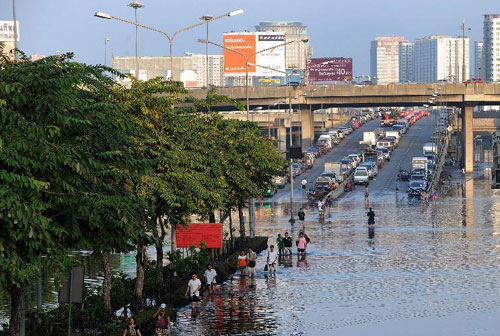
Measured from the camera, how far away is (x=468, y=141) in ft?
428

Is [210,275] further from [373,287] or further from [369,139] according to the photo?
[369,139]

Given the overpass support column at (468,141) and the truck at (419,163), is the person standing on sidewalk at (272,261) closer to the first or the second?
the truck at (419,163)

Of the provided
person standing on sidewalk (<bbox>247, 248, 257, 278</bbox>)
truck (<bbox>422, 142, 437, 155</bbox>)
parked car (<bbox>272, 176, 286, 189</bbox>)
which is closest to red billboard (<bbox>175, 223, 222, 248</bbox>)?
person standing on sidewalk (<bbox>247, 248, 257, 278</bbox>)

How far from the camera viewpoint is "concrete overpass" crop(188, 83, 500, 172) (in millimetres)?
130625

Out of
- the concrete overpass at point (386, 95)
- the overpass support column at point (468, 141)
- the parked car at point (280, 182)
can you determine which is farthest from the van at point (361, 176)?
the overpass support column at point (468, 141)

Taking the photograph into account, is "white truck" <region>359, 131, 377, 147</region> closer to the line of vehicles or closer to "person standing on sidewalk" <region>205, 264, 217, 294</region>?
the line of vehicles

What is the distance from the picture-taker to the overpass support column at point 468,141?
129m

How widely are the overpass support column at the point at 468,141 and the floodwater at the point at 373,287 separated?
56.6 meters

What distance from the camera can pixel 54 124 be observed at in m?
20.6

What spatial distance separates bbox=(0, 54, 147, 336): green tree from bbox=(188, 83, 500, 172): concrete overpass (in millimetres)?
105872

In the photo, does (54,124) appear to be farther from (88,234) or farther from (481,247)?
(481,247)

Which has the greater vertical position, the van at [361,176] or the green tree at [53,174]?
the green tree at [53,174]

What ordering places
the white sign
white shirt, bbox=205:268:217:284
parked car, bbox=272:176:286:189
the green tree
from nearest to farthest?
Answer: 1. the green tree
2. white shirt, bbox=205:268:217:284
3. parked car, bbox=272:176:286:189
4. the white sign

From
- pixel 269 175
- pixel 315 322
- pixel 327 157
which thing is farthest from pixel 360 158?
pixel 315 322
